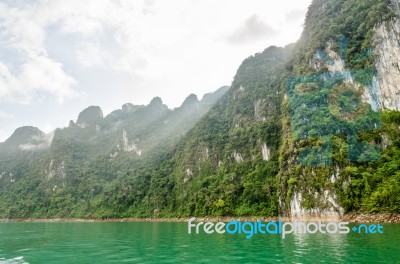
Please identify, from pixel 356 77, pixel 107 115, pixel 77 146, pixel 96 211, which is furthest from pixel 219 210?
pixel 107 115

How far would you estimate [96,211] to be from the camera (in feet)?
295

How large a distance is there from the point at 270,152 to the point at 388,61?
2507cm

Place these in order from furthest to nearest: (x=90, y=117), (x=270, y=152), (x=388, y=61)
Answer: (x=90, y=117) < (x=270, y=152) < (x=388, y=61)

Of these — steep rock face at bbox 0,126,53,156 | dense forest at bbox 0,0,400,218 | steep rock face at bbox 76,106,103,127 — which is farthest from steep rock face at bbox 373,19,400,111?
steep rock face at bbox 0,126,53,156

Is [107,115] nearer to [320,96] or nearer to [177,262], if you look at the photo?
[320,96]

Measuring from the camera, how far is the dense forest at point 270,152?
1625 inches

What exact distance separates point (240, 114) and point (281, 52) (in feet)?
91.4

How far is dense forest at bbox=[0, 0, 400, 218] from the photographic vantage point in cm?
4128

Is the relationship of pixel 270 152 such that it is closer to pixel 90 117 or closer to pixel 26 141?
pixel 90 117

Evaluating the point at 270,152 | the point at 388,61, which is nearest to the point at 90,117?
the point at 270,152

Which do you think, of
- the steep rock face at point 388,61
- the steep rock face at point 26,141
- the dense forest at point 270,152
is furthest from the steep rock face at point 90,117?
the steep rock face at point 388,61

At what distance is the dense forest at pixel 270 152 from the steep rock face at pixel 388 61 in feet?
0.88

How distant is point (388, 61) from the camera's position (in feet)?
155

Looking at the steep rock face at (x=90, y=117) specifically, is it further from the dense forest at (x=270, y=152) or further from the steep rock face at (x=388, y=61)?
the steep rock face at (x=388, y=61)
